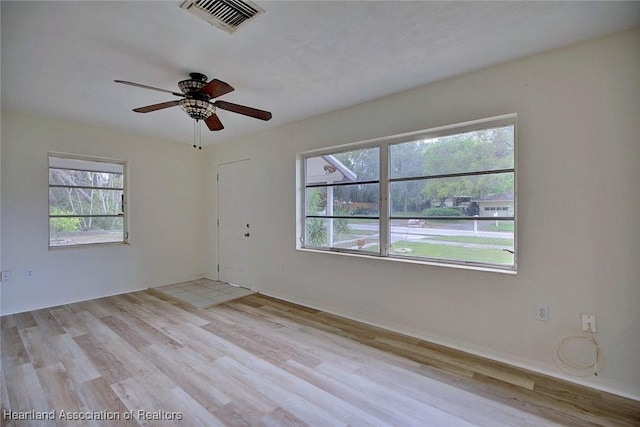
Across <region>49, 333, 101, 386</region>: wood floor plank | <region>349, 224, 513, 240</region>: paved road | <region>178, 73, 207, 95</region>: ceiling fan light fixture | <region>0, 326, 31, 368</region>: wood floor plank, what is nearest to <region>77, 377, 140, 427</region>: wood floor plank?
<region>49, 333, 101, 386</region>: wood floor plank

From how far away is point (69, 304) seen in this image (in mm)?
4086

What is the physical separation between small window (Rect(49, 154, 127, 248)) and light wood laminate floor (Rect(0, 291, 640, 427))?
1.30 meters

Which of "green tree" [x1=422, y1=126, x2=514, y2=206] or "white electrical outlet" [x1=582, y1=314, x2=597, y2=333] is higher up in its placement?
"green tree" [x1=422, y1=126, x2=514, y2=206]

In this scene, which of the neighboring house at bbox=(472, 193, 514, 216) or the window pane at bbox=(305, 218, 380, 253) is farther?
the window pane at bbox=(305, 218, 380, 253)

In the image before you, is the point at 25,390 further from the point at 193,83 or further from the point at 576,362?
the point at 576,362

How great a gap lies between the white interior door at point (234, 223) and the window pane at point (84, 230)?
5.15 ft

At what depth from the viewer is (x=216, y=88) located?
2.30 m

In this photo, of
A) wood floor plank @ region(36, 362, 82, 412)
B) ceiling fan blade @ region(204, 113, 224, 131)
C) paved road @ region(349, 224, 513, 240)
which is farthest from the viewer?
ceiling fan blade @ region(204, 113, 224, 131)

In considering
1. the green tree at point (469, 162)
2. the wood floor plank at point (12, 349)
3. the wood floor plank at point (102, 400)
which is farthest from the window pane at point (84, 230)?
the green tree at point (469, 162)

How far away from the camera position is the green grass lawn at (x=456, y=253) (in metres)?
2.66

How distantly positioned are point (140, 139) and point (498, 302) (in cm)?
536

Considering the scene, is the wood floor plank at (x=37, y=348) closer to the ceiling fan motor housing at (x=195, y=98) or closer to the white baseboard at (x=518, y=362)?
the ceiling fan motor housing at (x=195, y=98)

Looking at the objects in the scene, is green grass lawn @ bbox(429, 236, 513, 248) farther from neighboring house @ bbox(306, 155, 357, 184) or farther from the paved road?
neighboring house @ bbox(306, 155, 357, 184)

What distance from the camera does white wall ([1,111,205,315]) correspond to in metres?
3.72
